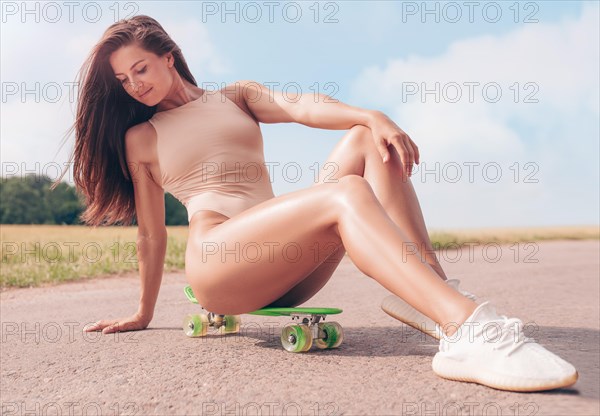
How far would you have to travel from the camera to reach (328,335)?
2.77 meters

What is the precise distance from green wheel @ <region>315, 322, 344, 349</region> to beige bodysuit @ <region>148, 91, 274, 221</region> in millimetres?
643

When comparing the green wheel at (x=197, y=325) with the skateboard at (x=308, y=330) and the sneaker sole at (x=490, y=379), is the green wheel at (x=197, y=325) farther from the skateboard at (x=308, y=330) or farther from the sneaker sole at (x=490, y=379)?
the sneaker sole at (x=490, y=379)

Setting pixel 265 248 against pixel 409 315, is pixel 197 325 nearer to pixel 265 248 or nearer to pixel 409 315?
pixel 265 248

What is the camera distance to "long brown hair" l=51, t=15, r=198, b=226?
10.1ft

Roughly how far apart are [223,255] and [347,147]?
75cm

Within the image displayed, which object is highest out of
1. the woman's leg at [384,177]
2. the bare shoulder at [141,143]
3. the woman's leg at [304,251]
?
the bare shoulder at [141,143]

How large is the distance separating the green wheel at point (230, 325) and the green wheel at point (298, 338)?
55cm

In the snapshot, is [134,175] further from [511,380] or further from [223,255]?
[511,380]

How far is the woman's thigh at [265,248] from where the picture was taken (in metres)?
2.31

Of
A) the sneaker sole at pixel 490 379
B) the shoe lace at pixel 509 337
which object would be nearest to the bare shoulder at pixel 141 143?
the sneaker sole at pixel 490 379

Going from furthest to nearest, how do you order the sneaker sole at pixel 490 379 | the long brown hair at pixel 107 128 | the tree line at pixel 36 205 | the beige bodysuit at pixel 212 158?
the tree line at pixel 36 205, the long brown hair at pixel 107 128, the beige bodysuit at pixel 212 158, the sneaker sole at pixel 490 379

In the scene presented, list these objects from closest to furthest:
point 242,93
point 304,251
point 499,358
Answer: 1. point 499,358
2. point 304,251
3. point 242,93

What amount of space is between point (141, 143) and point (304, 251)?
1.21 m

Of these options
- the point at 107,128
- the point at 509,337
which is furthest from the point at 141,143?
the point at 509,337
